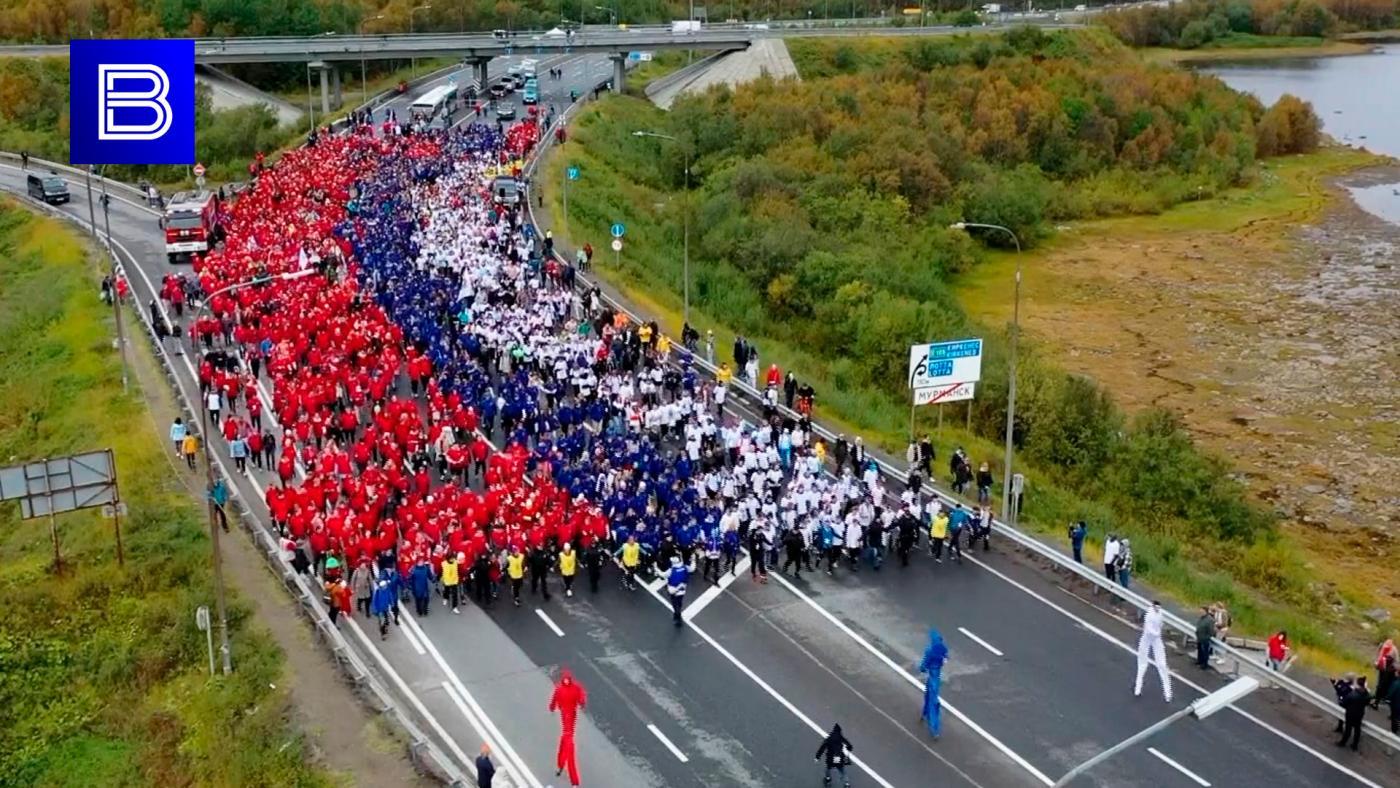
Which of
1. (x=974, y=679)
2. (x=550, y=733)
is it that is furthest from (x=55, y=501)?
(x=974, y=679)

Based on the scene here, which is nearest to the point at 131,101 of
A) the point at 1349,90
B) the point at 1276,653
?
the point at 1276,653

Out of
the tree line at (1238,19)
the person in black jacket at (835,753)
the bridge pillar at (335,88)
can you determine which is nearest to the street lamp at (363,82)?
the bridge pillar at (335,88)

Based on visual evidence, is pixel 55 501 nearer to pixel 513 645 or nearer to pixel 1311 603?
pixel 513 645

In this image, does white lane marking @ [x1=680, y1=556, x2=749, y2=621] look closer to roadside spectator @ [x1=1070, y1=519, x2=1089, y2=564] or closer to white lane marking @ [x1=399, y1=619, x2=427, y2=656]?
white lane marking @ [x1=399, y1=619, x2=427, y2=656]

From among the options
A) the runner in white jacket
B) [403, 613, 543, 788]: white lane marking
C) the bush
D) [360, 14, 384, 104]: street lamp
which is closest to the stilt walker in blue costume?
the runner in white jacket

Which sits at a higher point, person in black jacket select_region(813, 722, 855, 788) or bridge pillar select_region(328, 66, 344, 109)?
bridge pillar select_region(328, 66, 344, 109)

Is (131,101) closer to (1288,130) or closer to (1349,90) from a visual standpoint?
(1288,130)

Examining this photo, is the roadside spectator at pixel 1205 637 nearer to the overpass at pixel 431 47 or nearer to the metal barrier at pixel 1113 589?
the metal barrier at pixel 1113 589
